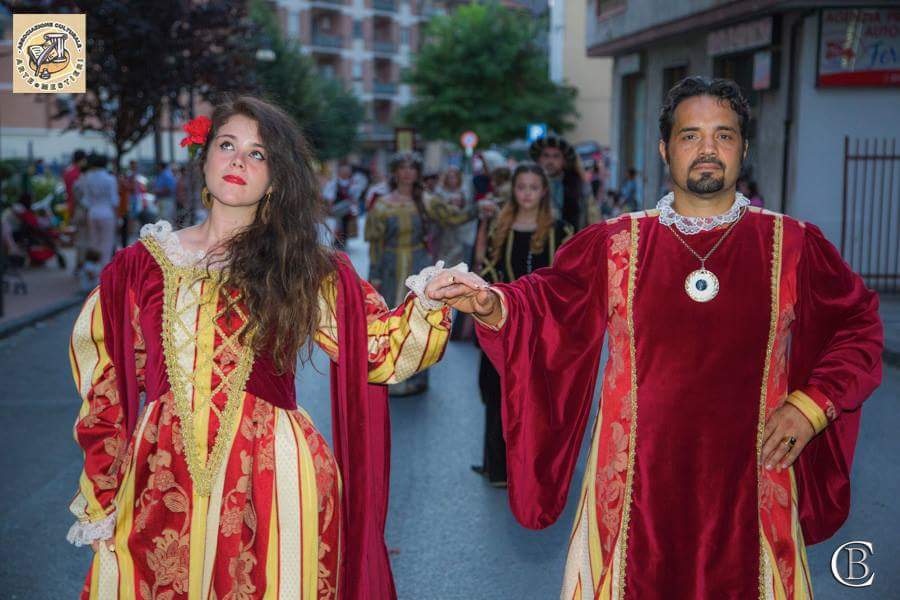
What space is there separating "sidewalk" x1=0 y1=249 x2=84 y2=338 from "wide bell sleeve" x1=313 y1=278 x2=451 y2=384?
10.3 metres

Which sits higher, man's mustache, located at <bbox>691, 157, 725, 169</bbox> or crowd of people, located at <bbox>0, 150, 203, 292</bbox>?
man's mustache, located at <bbox>691, 157, 725, 169</bbox>

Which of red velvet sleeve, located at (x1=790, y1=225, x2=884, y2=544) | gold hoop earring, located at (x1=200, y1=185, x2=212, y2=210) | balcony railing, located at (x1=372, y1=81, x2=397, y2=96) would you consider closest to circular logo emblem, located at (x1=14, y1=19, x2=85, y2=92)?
gold hoop earring, located at (x1=200, y1=185, x2=212, y2=210)

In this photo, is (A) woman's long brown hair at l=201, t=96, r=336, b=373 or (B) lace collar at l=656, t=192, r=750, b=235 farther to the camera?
(B) lace collar at l=656, t=192, r=750, b=235

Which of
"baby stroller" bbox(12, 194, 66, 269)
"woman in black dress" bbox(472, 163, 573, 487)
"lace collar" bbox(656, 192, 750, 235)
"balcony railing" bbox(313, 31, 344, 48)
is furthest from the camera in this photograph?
"balcony railing" bbox(313, 31, 344, 48)

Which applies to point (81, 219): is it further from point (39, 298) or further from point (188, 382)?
point (188, 382)

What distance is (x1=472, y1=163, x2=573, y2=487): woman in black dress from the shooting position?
263 inches

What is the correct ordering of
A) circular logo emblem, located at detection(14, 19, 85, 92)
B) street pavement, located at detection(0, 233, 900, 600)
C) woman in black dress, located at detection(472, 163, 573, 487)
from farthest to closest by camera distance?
woman in black dress, located at detection(472, 163, 573, 487), street pavement, located at detection(0, 233, 900, 600), circular logo emblem, located at detection(14, 19, 85, 92)

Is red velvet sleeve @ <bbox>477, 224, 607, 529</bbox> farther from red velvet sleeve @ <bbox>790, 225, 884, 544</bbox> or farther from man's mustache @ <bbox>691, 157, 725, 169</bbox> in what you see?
red velvet sleeve @ <bbox>790, 225, 884, 544</bbox>

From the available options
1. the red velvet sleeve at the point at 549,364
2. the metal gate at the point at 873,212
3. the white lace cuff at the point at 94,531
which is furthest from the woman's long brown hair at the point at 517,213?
the metal gate at the point at 873,212

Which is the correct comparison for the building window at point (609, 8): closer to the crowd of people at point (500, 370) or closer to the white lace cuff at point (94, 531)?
the crowd of people at point (500, 370)

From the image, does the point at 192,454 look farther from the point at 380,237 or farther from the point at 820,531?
the point at 380,237

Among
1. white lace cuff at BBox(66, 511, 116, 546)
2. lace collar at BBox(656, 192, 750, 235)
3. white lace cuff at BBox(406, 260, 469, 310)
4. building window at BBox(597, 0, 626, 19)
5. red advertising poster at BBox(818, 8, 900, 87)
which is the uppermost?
building window at BBox(597, 0, 626, 19)

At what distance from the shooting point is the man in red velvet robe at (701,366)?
125 inches

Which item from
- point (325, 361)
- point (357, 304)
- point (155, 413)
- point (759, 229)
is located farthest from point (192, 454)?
point (325, 361)
